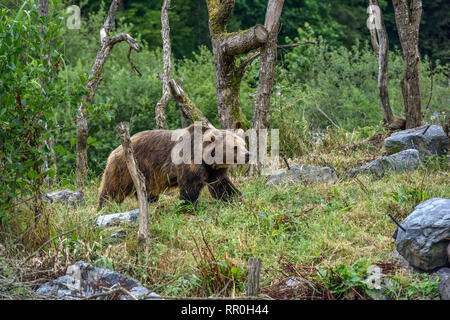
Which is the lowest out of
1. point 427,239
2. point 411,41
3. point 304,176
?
point 427,239

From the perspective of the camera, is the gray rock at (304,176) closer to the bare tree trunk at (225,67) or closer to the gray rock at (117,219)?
the bare tree trunk at (225,67)

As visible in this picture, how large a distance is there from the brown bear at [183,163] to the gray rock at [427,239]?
2.77 meters

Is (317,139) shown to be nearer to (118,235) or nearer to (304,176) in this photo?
(304,176)

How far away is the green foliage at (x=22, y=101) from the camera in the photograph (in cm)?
436

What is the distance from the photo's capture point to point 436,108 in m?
12.9

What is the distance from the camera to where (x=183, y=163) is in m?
6.52

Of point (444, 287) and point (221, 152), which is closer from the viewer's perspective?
point (444, 287)

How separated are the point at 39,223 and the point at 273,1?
191 inches

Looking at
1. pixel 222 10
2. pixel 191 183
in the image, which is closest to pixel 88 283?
pixel 191 183

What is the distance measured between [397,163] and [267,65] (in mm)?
2377

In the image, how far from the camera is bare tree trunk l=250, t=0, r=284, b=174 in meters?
7.66

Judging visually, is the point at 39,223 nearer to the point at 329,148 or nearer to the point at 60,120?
the point at 329,148

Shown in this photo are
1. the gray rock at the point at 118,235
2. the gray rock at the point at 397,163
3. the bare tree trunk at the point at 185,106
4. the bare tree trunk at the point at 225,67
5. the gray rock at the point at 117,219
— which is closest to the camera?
the gray rock at the point at 118,235

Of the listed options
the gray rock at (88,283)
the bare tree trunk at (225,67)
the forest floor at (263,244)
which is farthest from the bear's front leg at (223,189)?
the gray rock at (88,283)
